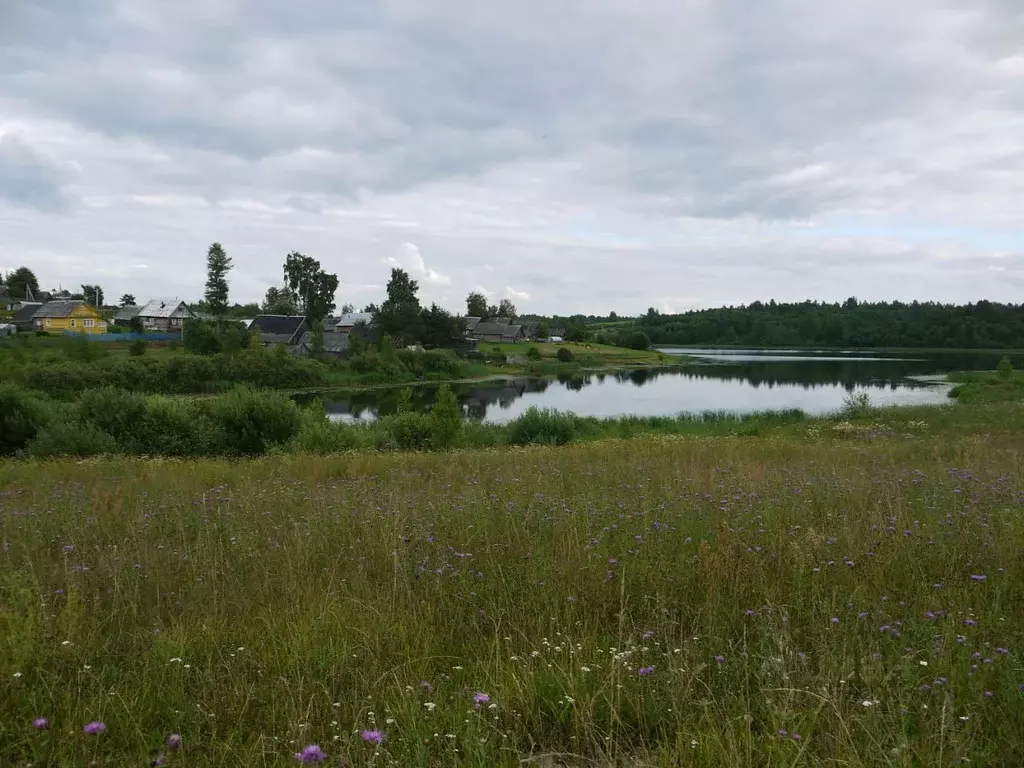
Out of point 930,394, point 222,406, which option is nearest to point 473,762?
point 222,406

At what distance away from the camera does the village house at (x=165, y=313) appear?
88.8 m

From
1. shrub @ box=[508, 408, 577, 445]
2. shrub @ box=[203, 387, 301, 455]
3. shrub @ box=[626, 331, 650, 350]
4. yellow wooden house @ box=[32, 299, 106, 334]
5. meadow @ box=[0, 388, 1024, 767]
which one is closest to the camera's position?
meadow @ box=[0, 388, 1024, 767]

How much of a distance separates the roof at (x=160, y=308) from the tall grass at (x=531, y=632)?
322 feet

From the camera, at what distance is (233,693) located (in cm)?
274

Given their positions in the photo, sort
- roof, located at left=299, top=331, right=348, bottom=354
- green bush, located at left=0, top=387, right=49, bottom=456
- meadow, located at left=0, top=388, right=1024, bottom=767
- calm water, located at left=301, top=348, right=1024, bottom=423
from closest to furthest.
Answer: meadow, located at left=0, top=388, right=1024, bottom=767 → green bush, located at left=0, top=387, right=49, bottom=456 → calm water, located at left=301, top=348, right=1024, bottom=423 → roof, located at left=299, top=331, right=348, bottom=354

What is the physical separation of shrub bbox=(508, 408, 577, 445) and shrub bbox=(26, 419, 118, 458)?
13195mm

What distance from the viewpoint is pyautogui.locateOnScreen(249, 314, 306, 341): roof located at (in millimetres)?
81812

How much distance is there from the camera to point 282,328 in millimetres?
82625

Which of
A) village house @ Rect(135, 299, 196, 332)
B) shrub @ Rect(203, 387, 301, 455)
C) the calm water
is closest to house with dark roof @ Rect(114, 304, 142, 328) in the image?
village house @ Rect(135, 299, 196, 332)

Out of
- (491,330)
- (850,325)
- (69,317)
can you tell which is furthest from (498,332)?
(850,325)

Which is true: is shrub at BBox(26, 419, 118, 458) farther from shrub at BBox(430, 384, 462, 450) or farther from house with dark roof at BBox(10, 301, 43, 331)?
house with dark roof at BBox(10, 301, 43, 331)

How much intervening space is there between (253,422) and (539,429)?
10.2 metres

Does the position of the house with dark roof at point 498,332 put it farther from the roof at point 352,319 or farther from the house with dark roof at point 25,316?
the house with dark roof at point 25,316

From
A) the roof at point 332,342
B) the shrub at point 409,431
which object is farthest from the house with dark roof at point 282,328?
the shrub at point 409,431
